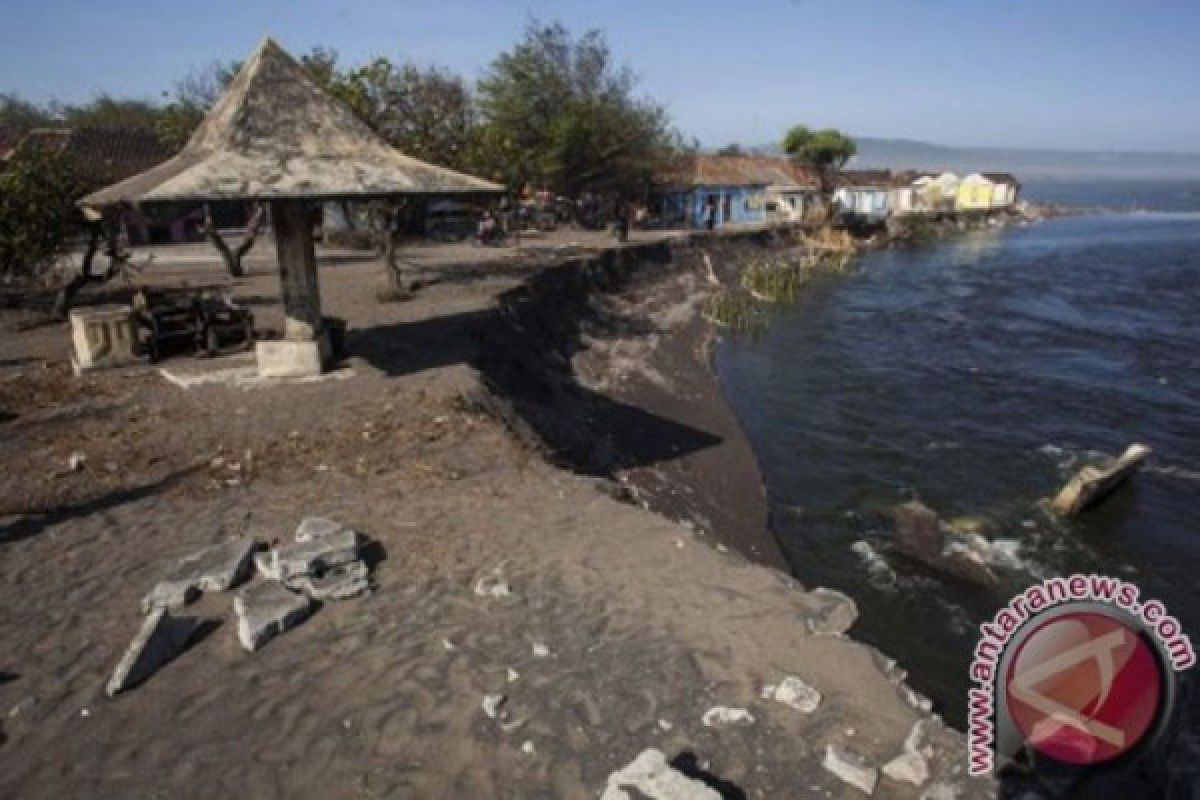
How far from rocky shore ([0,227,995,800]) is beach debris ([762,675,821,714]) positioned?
0.9 inches

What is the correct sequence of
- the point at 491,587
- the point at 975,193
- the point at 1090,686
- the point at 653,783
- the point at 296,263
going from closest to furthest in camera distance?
the point at 1090,686
the point at 653,783
the point at 491,587
the point at 296,263
the point at 975,193

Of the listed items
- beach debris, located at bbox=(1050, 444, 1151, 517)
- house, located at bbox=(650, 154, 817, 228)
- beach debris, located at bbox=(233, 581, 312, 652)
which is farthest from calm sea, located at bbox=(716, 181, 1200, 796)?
house, located at bbox=(650, 154, 817, 228)

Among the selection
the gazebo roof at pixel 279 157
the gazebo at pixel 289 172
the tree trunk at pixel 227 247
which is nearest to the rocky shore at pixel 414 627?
the gazebo at pixel 289 172

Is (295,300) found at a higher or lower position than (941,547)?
higher

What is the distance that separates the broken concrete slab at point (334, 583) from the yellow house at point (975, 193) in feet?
266

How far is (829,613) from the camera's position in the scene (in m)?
6.18

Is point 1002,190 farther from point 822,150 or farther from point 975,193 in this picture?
point 822,150

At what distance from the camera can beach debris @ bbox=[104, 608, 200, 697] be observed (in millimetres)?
5281

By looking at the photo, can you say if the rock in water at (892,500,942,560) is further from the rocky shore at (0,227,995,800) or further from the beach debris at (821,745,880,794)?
the beach debris at (821,745,880,794)

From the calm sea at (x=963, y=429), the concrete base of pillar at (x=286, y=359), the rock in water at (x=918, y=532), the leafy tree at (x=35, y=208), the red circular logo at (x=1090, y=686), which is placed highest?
the leafy tree at (x=35, y=208)

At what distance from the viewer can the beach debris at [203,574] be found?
6.20 meters

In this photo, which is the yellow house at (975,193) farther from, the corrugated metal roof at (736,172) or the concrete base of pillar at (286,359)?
the concrete base of pillar at (286,359)

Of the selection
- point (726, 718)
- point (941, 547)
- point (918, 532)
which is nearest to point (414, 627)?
point (726, 718)

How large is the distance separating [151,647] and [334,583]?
1.38 m
